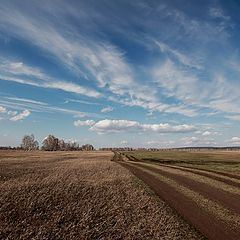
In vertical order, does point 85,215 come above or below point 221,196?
below

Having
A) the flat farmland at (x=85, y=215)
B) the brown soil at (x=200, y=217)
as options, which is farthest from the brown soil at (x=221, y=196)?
the flat farmland at (x=85, y=215)

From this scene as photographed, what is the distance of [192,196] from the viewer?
2403cm

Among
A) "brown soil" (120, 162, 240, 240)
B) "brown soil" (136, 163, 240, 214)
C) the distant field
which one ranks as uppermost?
the distant field

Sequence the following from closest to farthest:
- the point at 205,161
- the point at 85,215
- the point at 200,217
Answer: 1. the point at 85,215
2. the point at 200,217
3. the point at 205,161

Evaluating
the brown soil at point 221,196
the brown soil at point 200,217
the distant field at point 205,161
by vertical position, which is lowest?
the brown soil at point 200,217

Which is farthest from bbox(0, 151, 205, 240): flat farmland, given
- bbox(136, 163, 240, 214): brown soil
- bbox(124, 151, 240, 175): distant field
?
bbox(124, 151, 240, 175): distant field

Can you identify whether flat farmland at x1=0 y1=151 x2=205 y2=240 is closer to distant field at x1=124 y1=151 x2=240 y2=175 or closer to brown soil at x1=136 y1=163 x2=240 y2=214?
brown soil at x1=136 y1=163 x2=240 y2=214

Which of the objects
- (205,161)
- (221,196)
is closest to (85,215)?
(221,196)

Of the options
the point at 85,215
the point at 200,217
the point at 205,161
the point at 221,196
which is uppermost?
the point at 205,161

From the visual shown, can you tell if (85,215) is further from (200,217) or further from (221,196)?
(221,196)

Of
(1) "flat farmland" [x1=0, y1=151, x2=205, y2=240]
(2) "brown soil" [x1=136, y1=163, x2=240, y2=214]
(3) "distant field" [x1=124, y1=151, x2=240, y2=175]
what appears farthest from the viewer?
(3) "distant field" [x1=124, y1=151, x2=240, y2=175]

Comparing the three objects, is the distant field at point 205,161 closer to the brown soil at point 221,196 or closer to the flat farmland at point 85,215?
the brown soil at point 221,196

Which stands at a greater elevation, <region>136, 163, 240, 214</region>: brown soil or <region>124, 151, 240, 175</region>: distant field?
<region>124, 151, 240, 175</region>: distant field

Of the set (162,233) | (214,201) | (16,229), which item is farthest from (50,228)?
(214,201)
